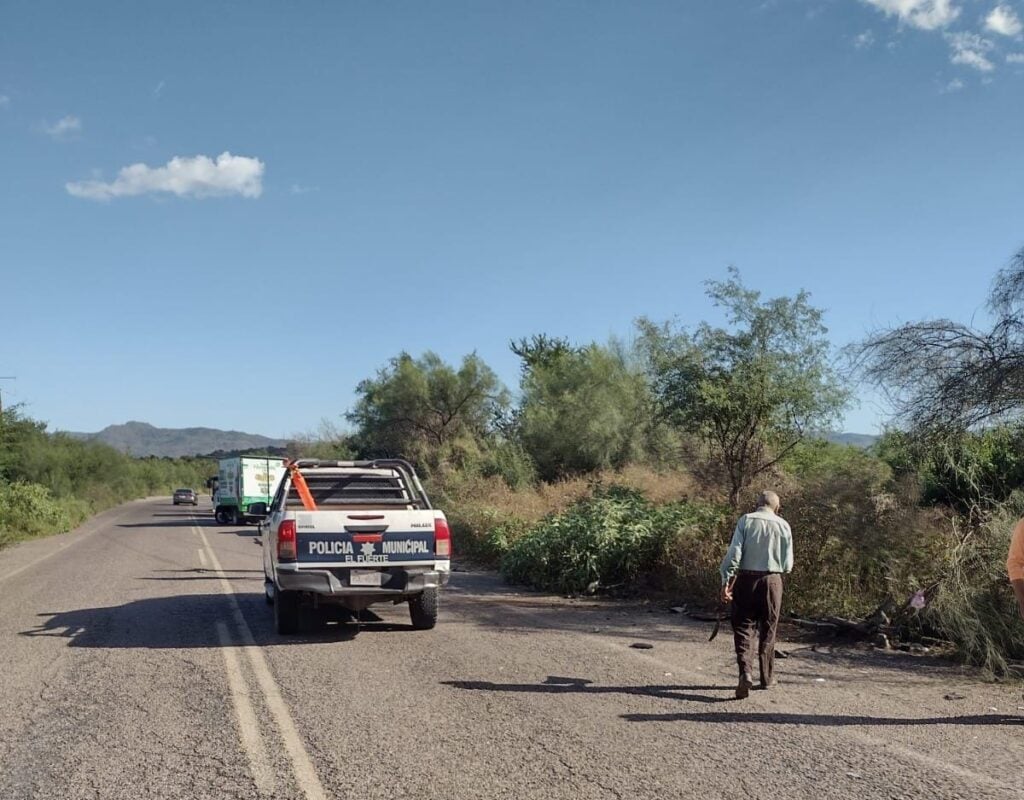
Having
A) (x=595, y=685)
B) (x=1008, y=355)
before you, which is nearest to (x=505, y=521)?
(x=1008, y=355)

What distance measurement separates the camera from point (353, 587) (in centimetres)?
962

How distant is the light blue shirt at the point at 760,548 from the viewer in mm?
7594

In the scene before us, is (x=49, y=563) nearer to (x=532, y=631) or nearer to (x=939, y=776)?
(x=532, y=631)

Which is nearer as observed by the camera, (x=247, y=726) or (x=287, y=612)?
(x=247, y=726)

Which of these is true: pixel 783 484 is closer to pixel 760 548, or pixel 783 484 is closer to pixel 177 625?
pixel 760 548

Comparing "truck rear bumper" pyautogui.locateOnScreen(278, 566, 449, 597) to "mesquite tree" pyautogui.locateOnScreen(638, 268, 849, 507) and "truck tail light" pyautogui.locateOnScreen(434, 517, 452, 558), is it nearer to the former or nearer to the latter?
"truck tail light" pyautogui.locateOnScreen(434, 517, 452, 558)

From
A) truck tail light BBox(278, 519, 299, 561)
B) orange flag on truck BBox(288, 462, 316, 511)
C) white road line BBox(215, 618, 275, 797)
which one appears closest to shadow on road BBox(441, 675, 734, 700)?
white road line BBox(215, 618, 275, 797)

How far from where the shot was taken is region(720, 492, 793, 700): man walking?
24.6 ft

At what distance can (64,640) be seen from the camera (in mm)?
9742

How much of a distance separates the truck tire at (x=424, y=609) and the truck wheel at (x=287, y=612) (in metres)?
1.30

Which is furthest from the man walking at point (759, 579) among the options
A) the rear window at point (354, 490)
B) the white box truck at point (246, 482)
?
the white box truck at point (246, 482)

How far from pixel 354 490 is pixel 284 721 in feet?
18.8

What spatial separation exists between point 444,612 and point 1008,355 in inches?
320

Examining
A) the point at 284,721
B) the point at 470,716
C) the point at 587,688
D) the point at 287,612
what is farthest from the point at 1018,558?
the point at 287,612
